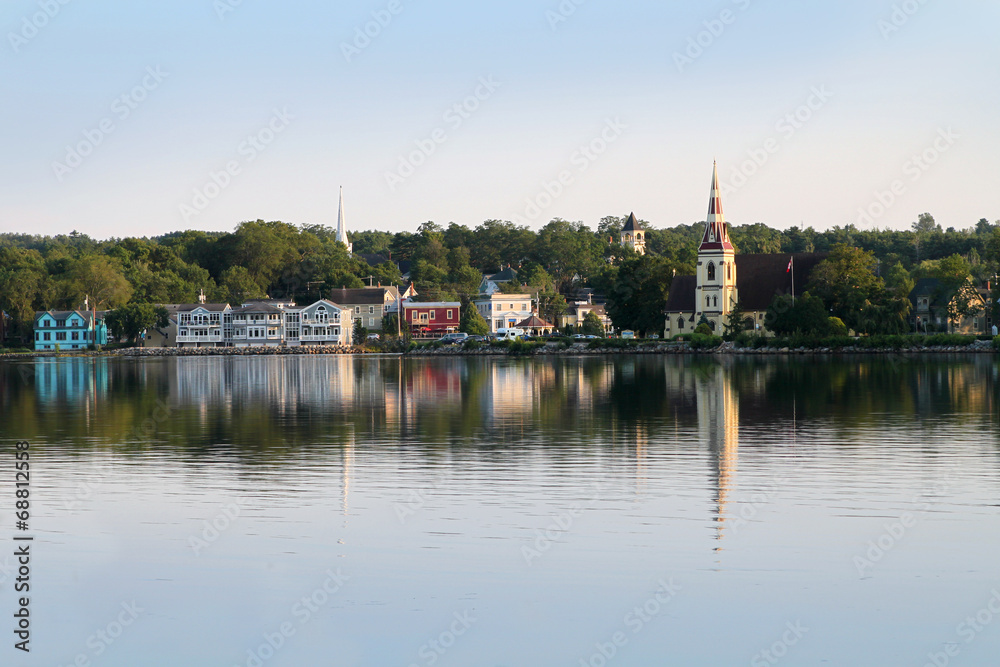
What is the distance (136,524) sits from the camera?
13625 mm

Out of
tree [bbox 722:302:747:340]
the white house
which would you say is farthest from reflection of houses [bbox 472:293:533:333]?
tree [bbox 722:302:747:340]

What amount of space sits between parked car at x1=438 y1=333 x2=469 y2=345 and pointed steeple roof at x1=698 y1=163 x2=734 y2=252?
24.0 meters

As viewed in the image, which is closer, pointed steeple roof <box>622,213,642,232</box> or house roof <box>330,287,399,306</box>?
house roof <box>330,287,399,306</box>

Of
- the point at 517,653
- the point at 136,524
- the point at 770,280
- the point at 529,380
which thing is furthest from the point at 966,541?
the point at 770,280

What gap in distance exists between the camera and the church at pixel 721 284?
81.1 m

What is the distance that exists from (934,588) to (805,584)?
4.02 feet

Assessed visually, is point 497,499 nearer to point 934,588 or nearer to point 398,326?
point 934,588

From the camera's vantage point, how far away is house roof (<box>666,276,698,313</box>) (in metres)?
82.2

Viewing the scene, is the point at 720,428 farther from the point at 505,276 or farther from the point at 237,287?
the point at 505,276

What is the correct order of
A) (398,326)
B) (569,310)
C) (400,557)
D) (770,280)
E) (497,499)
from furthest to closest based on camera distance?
(569,310)
(398,326)
(770,280)
(497,499)
(400,557)

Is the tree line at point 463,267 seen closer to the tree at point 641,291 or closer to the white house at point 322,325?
the tree at point 641,291

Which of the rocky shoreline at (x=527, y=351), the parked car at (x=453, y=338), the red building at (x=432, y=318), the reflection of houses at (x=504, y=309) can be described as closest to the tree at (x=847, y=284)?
the rocky shoreline at (x=527, y=351)

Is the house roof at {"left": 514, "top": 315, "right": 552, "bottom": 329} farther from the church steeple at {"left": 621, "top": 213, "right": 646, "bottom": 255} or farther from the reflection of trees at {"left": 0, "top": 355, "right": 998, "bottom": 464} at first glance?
the church steeple at {"left": 621, "top": 213, "right": 646, "bottom": 255}

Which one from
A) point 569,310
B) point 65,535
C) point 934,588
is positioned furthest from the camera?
point 569,310
